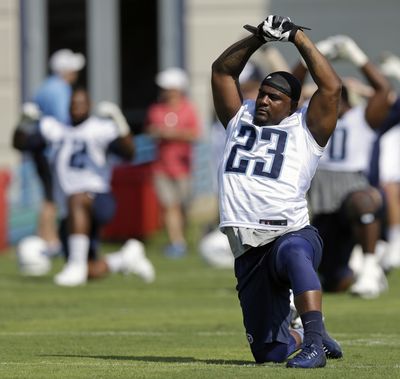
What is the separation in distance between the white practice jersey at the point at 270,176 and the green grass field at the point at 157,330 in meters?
0.80

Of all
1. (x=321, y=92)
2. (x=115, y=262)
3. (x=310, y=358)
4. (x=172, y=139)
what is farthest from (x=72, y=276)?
(x=310, y=358)

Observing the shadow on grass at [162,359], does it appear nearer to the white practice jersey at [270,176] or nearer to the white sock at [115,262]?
the white practice jersey at [270,176]

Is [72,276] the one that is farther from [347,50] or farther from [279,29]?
[279,29]

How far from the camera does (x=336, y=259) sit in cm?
1336

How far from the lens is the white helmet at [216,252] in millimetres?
15672

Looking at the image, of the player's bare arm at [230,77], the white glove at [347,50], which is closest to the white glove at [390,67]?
the white glove at [347,50]

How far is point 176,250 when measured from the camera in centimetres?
1784

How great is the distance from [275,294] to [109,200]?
6337 mm

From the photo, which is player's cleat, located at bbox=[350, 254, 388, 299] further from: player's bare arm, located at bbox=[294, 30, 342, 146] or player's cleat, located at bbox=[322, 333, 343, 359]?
player's bare arm, located at bbox=[294, 30, 342, 146]

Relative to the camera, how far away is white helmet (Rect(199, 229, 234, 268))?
15672mm

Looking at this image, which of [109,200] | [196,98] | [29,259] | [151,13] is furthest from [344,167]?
[151,13]

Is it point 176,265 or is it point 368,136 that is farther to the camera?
point 176,265

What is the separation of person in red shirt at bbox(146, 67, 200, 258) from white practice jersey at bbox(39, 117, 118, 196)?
→ 3672 mm

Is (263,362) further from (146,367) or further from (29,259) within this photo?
(29,259)
